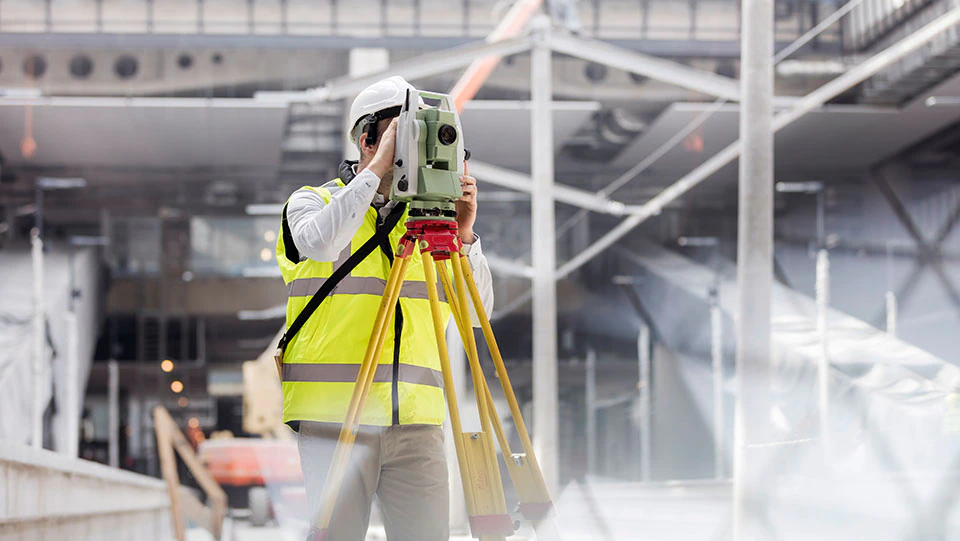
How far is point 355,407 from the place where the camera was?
4.74 ft

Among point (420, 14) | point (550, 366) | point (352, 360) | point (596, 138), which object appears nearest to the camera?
point (352, 360)

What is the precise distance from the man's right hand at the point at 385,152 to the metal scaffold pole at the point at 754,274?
2089mm

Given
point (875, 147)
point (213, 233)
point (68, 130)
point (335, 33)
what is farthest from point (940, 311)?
point (68, 130)

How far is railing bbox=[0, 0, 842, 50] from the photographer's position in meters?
11.7

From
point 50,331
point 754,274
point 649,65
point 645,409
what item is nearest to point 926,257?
point 645,409

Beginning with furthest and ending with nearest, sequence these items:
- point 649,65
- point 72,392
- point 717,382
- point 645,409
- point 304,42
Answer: point 717,382 → point 645,409 → point 72,392 → point 304,42 → point 649,65

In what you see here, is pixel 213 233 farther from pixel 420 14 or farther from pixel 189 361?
pixel 420 14

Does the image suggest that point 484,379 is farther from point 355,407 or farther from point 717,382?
point 717,382

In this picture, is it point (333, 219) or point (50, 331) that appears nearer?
point (333, 219)

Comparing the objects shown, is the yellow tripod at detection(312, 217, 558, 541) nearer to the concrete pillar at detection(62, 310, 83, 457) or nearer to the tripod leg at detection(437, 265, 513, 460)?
the tripod leg at detection(437, 265, 513, 460)

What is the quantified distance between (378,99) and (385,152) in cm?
14

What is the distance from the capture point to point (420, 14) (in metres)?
11.8

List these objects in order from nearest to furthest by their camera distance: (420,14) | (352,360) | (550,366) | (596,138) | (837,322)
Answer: (352,360) → (550,366) → (420,14) → (837,322) → (596,138)

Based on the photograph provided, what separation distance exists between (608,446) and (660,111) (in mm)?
4738
